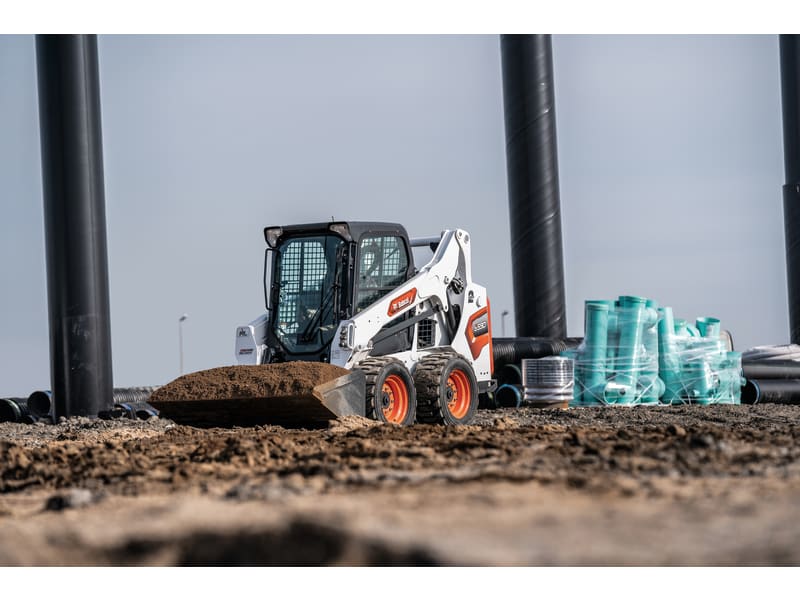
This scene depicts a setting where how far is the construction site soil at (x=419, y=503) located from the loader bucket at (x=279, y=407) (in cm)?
238

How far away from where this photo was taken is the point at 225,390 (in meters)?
A: 11.4

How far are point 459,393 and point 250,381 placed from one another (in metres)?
3.22

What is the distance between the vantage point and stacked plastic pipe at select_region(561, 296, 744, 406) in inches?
650

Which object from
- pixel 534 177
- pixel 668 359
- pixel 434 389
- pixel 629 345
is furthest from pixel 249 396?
pixel 534 177

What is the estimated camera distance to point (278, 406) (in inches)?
437

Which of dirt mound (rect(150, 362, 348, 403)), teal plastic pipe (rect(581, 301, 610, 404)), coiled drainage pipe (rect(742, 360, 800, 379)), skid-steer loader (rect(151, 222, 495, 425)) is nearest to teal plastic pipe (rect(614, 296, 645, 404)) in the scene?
teal plastic pipe (rect(581, 301, 610, 404))

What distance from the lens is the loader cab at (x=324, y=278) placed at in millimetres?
12336

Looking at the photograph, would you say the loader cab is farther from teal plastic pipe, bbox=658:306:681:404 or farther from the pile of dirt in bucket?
teal plastic pipe, bbox=658:306:681:404

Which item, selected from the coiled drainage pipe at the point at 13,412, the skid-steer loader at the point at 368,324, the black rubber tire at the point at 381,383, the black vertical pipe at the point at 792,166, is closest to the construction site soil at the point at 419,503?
the black rubber tire at the point at 381,383

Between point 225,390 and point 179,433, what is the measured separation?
2.21 feet

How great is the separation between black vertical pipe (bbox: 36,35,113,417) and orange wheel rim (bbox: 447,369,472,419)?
607 cm

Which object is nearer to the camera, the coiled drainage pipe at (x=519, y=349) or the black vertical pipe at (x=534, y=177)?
the coiled drainage pipe at (x=519, y=349)

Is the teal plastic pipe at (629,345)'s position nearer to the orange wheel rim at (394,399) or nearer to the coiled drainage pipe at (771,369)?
the coiled drainage pipe at (771,369)

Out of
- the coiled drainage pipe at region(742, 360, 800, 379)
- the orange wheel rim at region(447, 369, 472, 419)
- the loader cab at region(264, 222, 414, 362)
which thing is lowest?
the coiled drainage pipe at region(742, 360, 800, 379)
